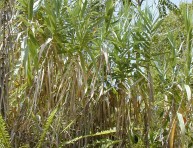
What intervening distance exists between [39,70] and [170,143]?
1230mm

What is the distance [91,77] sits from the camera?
430cm

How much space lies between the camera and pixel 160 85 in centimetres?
452

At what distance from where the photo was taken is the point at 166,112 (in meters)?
4.46

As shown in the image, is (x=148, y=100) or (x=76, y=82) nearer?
(x=76, y=82)

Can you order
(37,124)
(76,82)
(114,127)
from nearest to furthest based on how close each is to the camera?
(37,124)
(76,82)
(114,127)

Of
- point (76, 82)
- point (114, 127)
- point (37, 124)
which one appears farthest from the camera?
point (114, 127)

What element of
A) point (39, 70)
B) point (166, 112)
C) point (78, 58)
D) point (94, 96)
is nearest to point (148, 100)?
point (166, 112)

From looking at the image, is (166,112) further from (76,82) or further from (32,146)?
(32,146)

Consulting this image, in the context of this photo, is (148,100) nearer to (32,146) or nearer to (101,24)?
(101,24)

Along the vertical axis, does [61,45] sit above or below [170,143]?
above

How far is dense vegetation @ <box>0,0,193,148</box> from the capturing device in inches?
151

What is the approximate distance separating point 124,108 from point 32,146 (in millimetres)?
853

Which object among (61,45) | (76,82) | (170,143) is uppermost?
(61,45)

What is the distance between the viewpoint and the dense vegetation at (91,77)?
12.6 ft
